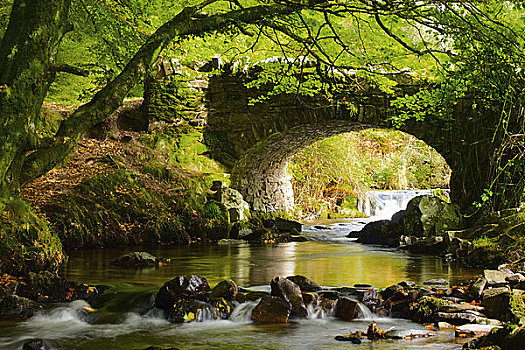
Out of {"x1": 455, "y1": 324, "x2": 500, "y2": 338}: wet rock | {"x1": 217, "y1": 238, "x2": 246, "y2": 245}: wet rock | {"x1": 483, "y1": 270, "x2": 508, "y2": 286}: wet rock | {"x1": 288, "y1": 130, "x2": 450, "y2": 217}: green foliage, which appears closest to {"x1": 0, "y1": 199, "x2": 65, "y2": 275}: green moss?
{"x1": 455, "y1": 324, "x2": 500, "y2": 338}: wet rock

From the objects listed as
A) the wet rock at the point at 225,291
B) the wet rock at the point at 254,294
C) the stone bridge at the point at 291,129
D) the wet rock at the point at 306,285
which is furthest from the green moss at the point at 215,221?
the wet rock at the point at 225,291

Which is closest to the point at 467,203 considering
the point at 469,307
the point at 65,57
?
the point at 469,307

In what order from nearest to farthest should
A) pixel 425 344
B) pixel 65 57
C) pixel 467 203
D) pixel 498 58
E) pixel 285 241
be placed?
1. pixel 425 344
2. pixel 498 58
3. pixel 65 57
4. pixel 467 203
5. pixel 285 241

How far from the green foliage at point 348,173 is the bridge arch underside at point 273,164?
Answer: 240cm

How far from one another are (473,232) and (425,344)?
504cm

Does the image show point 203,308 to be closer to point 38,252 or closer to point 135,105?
point 38,252

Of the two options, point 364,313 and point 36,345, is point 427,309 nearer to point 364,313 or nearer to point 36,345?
point 364,313

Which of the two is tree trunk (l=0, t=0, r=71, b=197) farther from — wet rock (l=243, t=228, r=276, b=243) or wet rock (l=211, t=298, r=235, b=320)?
wet rock (l=243, t=228, r=276, b=243)

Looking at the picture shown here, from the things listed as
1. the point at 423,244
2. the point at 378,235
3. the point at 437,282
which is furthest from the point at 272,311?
the point at 378,235

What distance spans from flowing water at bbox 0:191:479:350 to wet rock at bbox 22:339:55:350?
0.51 feet

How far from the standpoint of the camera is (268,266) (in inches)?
289

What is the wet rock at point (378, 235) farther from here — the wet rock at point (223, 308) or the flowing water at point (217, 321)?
the wet rock at point (223, 308)

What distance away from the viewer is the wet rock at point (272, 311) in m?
4.38

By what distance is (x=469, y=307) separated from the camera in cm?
433
